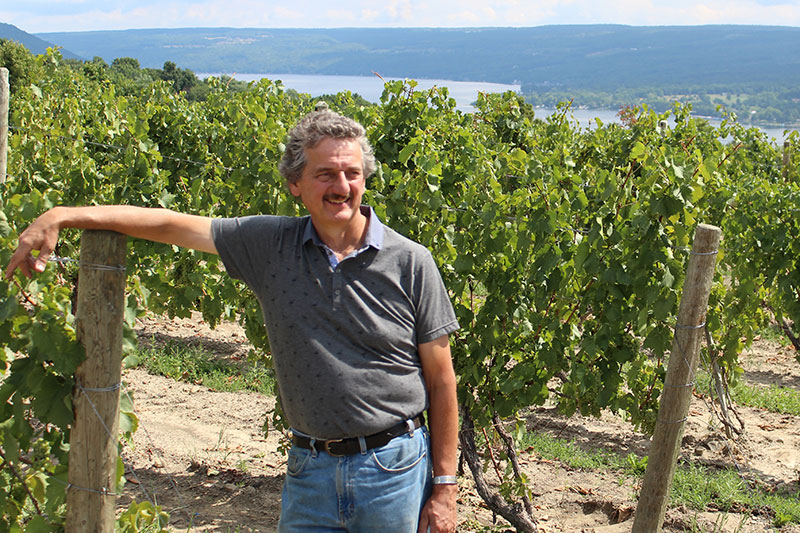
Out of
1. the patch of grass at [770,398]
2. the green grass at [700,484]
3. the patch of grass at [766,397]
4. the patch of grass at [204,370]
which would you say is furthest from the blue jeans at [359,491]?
the patch of grass at [770,398]

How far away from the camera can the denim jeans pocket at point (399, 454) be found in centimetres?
192

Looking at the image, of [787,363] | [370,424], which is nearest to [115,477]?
[370,424]

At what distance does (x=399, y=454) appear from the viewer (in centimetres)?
194

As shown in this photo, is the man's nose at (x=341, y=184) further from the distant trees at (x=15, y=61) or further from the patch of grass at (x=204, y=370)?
the distant trees at (x=15, y=61)

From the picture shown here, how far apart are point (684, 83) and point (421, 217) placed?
545 feet

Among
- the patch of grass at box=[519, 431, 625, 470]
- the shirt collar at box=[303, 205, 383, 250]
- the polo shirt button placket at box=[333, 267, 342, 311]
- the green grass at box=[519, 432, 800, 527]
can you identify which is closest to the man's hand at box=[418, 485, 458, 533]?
the polo shirt button placket at box=[333, 267, 342, 311]

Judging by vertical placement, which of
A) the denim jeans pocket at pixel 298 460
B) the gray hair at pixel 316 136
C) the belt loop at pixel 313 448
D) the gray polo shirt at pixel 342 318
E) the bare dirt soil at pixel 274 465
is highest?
the gray hair at pixel 316 136

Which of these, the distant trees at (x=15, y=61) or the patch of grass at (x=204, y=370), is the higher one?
the distant trees at (x=15, y=61)

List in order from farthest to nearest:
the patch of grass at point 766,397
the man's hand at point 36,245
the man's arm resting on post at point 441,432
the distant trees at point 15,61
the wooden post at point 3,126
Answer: the distant trees at point 15,61 → the patch of grass at point 766,397 → the wooden post at point 3,126 → the man's arm resting on post at point 441,432 → the man's hand at point 36,245

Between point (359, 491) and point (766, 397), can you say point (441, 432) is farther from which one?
point (766, 397)

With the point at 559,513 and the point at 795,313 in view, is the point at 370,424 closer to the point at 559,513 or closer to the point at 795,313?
the point at 559,513

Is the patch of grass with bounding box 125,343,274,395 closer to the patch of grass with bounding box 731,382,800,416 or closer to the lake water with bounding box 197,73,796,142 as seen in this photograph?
the lake water with bounding box 197,73,796,142

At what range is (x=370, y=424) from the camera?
6.23 feet

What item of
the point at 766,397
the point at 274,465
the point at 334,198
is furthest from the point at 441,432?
the point at 766,397
